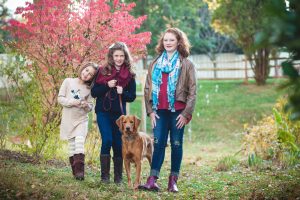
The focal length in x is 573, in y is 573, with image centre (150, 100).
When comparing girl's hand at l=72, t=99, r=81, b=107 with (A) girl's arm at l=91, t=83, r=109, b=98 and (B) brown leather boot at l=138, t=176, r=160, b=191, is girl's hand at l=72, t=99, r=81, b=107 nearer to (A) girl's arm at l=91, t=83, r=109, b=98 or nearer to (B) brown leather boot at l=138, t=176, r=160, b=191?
(A) girl's arm at l=91, t=83, r=109, b=98

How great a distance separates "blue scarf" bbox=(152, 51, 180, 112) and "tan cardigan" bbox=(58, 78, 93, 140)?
982 mm

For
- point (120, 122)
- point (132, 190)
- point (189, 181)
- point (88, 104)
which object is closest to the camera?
point (132, 190)

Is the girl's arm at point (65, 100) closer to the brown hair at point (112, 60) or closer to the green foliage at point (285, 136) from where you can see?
the brown hair at point (112, 60)

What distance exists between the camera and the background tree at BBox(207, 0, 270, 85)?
910 inches

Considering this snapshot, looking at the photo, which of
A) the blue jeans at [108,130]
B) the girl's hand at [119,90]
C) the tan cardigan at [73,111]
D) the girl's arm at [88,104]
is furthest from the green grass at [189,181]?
the girl's hand at [119,90]

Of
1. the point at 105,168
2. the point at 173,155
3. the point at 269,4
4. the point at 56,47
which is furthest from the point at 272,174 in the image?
the point at 269,4

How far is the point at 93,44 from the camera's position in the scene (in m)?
9.58

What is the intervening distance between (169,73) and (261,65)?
18194 mm

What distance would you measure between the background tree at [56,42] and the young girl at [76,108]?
4.16 ft

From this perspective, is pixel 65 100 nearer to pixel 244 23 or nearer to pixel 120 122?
pixel 120 122

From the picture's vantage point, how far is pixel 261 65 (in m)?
24.5

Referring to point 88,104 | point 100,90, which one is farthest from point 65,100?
point 100,90

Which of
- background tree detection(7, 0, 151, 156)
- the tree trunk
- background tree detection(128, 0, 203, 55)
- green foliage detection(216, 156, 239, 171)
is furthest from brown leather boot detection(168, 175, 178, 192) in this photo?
background tree detection(128, 0, 203, 55)

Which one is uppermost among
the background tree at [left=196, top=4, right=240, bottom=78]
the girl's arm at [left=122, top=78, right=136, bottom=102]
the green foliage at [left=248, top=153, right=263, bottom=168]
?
the background tree at [left=196, top=4, right=240, bottom=78]
